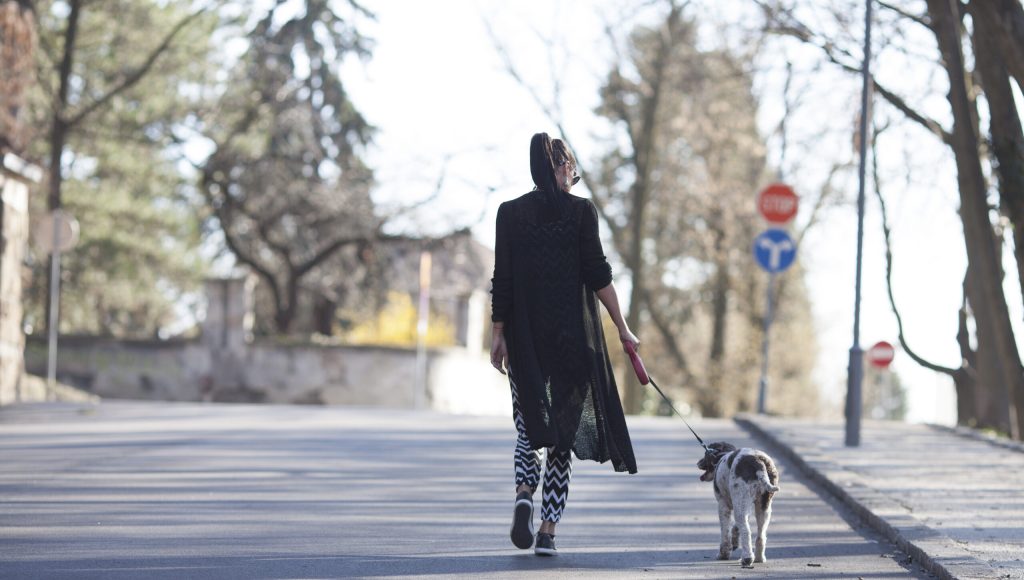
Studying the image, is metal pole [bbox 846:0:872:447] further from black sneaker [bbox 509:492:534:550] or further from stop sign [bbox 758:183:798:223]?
black sneaker [bbox 509:492:534:550]

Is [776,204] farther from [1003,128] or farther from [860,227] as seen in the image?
[1003,128]

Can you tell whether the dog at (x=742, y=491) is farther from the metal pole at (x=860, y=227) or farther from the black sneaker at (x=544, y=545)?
the metal pole at (x=860, y=227)

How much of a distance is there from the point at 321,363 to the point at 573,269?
2291cm

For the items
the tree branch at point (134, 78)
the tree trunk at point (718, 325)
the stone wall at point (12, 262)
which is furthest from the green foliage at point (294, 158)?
the stone wall at point (12, 262)

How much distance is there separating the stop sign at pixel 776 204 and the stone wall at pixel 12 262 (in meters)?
10.2

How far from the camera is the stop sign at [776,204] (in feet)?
71.3

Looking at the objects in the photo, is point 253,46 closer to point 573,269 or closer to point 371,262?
point 371,262

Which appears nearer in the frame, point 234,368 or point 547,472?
point 547,472

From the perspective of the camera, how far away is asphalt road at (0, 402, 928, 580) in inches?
282

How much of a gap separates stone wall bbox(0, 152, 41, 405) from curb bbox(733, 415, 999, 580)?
471 inches

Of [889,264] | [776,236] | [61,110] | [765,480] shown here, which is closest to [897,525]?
[765,480]

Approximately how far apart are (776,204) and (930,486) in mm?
10710

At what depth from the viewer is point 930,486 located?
1140 cm

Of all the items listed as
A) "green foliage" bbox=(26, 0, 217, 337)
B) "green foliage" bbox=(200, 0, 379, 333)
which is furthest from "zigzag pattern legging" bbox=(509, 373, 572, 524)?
"green foliage" bbox=(26, 0, 217, 337)
